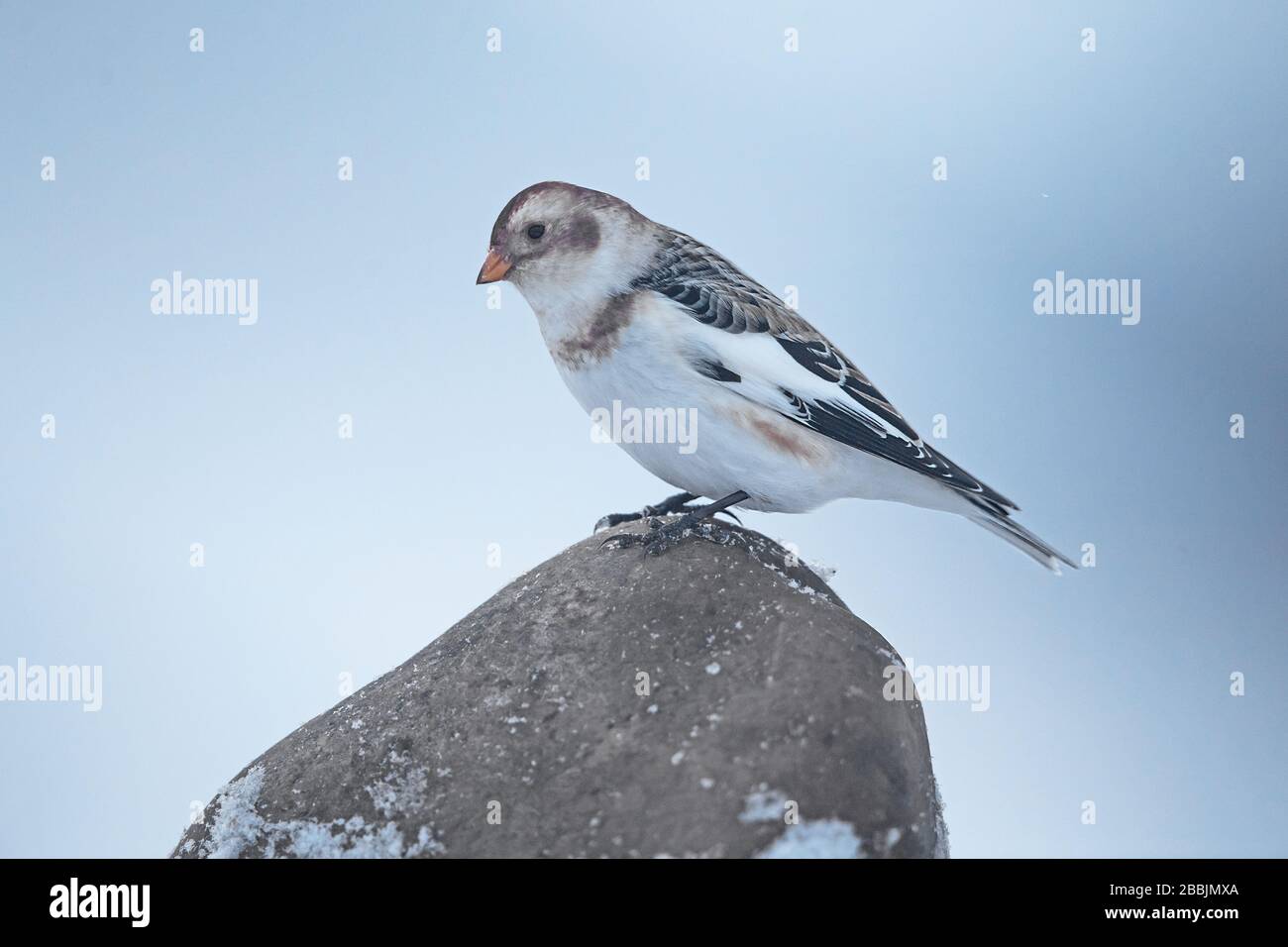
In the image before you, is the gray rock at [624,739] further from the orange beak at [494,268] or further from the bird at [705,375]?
the orange beak at [494,268]

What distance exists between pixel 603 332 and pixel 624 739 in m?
1.59

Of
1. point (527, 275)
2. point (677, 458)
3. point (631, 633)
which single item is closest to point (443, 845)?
point (631, 633)

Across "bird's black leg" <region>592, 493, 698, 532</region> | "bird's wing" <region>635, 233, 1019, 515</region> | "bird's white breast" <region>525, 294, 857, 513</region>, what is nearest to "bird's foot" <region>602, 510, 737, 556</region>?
"bird's white breast" <region>525, 294, 857, 513</region>

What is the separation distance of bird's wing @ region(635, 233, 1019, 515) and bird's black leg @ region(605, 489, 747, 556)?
0.43 m

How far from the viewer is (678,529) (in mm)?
4430

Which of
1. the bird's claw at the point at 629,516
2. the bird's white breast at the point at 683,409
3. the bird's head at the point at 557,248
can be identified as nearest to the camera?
the bird's white breast at the point at 683,409

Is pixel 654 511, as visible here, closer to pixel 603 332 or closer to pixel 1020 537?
pixel 603 332

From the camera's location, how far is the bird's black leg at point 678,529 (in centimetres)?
440

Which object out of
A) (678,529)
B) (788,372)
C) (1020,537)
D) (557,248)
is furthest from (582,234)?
(1020,537)

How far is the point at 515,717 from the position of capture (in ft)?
12.7

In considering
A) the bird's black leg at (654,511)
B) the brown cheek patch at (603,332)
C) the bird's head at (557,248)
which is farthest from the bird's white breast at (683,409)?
the bird's black leg at (654,511)

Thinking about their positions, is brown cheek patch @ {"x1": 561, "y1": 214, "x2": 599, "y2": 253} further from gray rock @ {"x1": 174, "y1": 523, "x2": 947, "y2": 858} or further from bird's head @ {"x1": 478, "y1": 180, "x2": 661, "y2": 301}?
gray rock @ {"x1": 174, "y1": 523, "x2": 947, "y2": 858}
